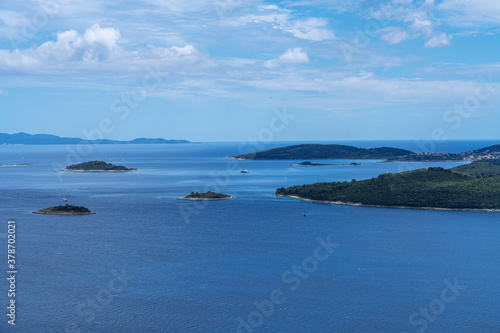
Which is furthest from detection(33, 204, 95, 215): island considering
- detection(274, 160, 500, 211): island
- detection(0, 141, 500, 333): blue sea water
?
detection(274, 160, 500, 211): island

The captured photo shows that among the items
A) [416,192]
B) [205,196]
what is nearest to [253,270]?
[205,196]

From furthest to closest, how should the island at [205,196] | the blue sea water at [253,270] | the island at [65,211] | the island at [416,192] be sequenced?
the island at [205,196]
the island at [416,192]
the island at [65,211]
the blue sea water at [253,270]

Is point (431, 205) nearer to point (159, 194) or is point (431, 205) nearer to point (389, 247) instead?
point (389, 247)

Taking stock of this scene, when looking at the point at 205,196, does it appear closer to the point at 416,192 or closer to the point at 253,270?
the point at 416,192

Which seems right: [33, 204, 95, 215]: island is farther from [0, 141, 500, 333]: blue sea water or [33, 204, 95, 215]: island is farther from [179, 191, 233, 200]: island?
[179, 191, 233, 200]: island

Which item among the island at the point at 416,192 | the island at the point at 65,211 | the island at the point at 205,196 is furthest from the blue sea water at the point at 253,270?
the island at the point at 205,196

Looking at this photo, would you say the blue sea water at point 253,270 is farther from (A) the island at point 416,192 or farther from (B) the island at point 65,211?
(A) the island at point 416,192

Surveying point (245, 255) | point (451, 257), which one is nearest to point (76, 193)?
point (245, 255)
